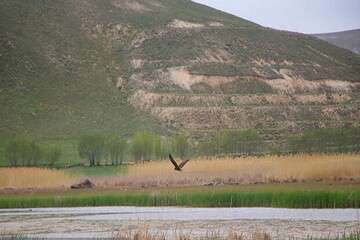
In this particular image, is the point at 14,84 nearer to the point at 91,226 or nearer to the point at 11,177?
the point at 11,177

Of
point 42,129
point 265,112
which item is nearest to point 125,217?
point 42,129

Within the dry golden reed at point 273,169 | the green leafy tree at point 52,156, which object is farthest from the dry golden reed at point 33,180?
the green leafy tree at point 52,156

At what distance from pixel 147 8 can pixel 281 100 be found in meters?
43.6

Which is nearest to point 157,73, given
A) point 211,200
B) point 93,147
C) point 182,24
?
point 182,24

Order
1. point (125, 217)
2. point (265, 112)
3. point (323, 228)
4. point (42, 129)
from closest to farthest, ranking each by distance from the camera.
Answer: point (323, 228)
point (125, 217)
point (42, 129)
point (265, 112)

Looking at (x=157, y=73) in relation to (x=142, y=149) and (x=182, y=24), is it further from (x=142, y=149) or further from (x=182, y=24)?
(x=142, y=149)

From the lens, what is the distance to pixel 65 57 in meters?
121

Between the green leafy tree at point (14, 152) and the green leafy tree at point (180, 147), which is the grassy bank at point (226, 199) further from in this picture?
the green leafy tree at point (180, 147)

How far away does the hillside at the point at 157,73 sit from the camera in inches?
4080

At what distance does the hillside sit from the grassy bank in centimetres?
6110

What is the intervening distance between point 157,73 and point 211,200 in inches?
3552

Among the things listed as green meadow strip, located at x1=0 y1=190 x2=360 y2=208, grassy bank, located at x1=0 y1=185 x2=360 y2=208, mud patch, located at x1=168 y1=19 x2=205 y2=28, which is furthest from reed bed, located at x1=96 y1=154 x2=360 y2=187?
mud patch, located at x1=168 y1=19 x2=205 y2=28

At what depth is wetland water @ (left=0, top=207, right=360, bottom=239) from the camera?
2242 cm

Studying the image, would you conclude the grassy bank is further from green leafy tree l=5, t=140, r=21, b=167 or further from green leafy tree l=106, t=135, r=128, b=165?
green leafy tree l=106, t=135, r=128, b=165
